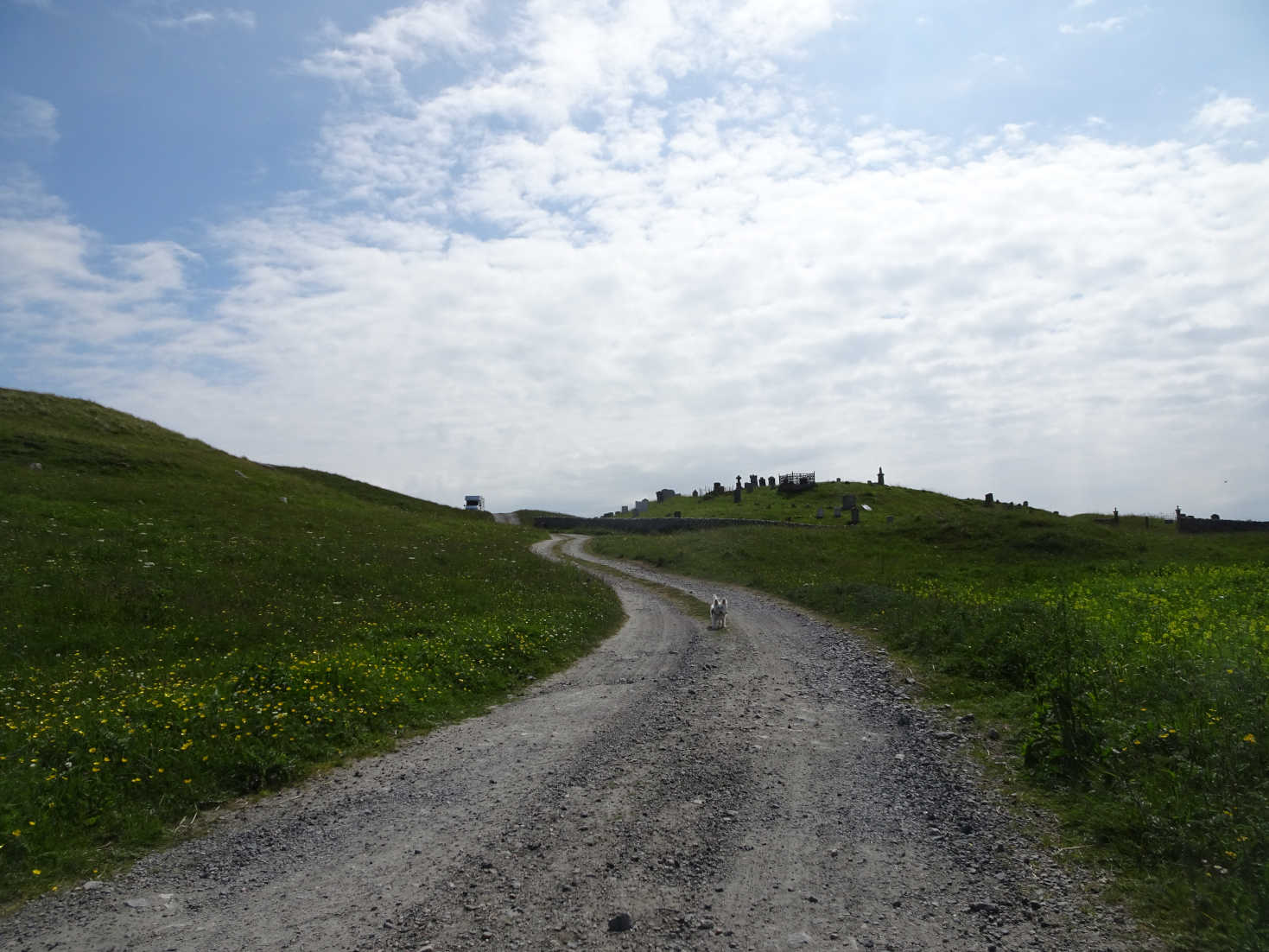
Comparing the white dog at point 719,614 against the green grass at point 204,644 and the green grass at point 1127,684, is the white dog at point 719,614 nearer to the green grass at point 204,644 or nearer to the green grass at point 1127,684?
the green grass at point 204,644

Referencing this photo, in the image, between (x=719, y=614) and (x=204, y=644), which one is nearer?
(x=204, y=644)

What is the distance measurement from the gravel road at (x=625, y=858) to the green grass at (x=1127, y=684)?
77 centimetres

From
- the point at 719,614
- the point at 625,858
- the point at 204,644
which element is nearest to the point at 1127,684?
the point at 625,858

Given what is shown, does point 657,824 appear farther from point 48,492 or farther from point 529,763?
point 48,492

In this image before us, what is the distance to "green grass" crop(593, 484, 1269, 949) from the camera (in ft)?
21.1

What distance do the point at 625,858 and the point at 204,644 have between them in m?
14.4

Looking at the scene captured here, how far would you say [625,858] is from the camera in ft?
24.1

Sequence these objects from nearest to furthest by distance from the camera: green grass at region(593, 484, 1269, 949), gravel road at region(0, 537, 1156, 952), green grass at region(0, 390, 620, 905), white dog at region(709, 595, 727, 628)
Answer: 1. gravel road at region(0, 537, 1156, 952)
2. green grass at region(593, 484, 1269, 949)
3. green grass at region(0, 390, 620, 905)
4. white dog at region(709, 595, 727, 628)

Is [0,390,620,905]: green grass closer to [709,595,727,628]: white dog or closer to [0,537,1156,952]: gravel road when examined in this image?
[0,537,1156,952]: gravel road

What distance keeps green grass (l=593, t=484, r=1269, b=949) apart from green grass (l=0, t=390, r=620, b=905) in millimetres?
9446

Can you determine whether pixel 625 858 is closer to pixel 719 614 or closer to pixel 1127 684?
pixel 1127 684

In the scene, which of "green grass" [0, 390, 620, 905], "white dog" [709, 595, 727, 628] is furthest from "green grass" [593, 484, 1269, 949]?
"green grass" [0, 390, 620, 905]

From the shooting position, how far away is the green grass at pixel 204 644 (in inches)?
364

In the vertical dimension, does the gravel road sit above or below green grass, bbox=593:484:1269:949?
below
